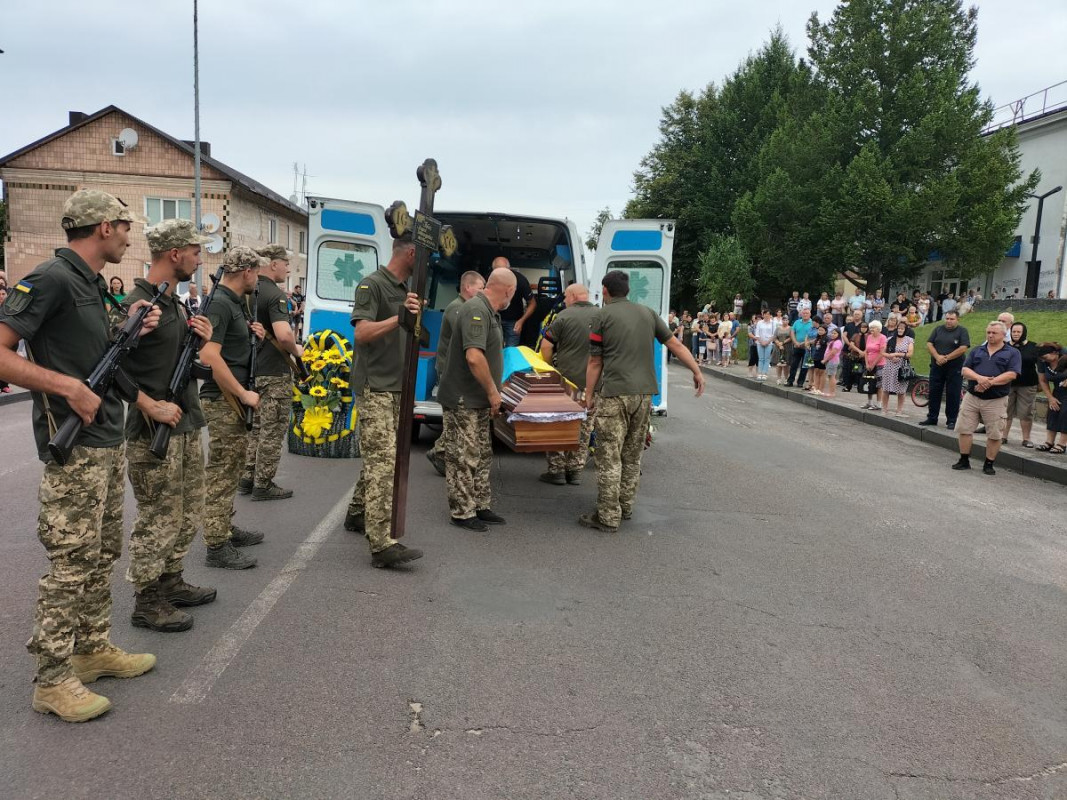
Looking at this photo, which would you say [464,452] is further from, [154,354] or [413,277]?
[154,354]

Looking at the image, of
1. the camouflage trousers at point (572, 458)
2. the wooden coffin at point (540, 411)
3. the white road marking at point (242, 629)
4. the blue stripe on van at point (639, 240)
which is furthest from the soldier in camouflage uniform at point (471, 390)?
Result: the blue stripe on van at point (639, 240)

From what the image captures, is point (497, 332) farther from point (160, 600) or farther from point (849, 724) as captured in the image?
point (849, 724)

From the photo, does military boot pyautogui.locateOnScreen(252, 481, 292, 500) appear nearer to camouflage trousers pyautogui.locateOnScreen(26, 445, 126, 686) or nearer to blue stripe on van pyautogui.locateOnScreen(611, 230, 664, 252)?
camouflage trousers pyautogui.locateOnScreen(26, 445, 126, 686)

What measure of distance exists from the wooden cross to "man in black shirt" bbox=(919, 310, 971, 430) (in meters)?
10.1

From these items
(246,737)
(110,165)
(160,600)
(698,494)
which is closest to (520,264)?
(698,494)

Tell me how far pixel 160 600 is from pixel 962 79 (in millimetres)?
41379

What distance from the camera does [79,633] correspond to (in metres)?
3.27

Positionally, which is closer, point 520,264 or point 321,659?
point 321,659

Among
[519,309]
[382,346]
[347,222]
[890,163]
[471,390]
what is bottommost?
[471,390]

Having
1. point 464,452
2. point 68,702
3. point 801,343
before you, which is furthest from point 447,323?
point 801,343

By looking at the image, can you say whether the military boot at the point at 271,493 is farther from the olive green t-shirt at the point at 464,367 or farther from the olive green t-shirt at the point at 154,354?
the olive green t-shirt at the point at 154,354

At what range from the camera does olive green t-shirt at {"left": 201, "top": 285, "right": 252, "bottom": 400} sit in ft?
15.7

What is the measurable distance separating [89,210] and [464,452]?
3.32 metres

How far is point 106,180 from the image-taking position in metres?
34.9
